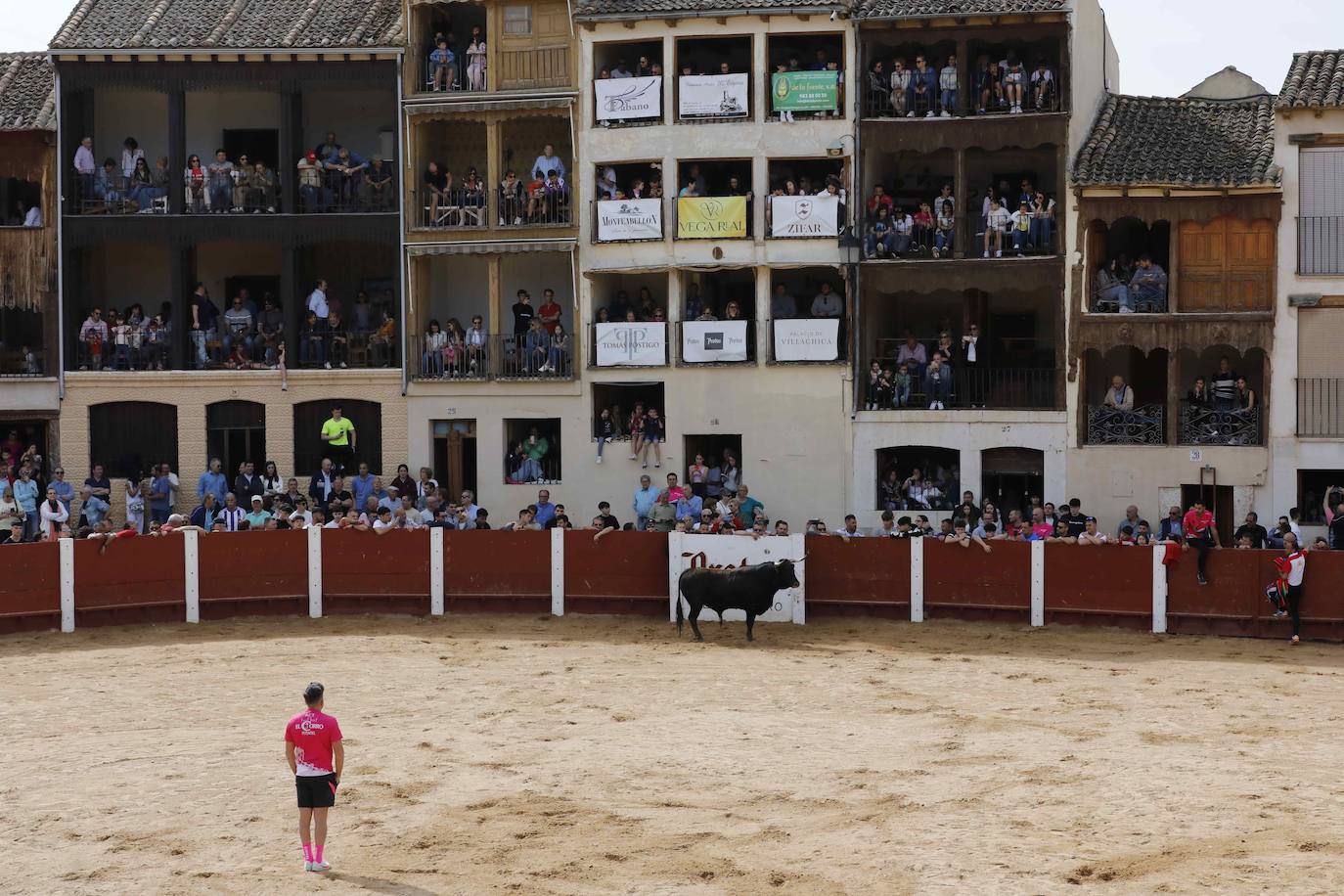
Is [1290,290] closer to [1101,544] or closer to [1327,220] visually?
[1327,220]

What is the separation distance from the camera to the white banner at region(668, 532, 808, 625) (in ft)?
90.3

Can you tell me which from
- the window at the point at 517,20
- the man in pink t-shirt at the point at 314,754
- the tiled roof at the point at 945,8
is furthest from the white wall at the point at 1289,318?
the man in pink t-shirt at the point at 314,754

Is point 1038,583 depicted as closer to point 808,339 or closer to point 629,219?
point 808,339

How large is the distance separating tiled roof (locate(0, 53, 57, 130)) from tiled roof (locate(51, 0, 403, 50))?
132 centimetres

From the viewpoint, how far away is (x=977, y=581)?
27594 mm

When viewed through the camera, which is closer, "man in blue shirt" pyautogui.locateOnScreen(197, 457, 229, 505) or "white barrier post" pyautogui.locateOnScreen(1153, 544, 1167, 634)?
"white barrier post" pyautogui.locateOnScreen(1153, 544, 1167, 634)

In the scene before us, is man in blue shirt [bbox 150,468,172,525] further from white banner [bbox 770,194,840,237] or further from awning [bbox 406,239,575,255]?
white banner [bbox 770,194,840,237]

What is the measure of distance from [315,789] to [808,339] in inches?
819

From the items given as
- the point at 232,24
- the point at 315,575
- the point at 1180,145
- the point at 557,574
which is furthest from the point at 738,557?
the point at 232,24

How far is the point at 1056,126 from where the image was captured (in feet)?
108

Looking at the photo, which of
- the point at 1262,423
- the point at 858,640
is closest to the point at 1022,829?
the point at 858,640

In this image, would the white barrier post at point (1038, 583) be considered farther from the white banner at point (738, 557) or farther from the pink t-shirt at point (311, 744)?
the pink t-shirt at point (311, 744)

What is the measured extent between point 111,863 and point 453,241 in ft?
71.9

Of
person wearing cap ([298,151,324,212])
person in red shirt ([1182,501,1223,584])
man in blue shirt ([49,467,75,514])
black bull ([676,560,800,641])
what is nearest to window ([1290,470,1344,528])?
person in red shirt ([1182,501,1223,584])
